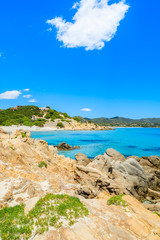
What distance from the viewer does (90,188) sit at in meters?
13.1

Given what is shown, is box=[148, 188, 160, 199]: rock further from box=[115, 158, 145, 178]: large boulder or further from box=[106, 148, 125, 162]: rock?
box=[106, 148, 125, 162]: rock

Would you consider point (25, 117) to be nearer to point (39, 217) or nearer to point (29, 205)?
point (29, 205)

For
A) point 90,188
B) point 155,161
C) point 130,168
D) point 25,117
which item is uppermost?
point 25,117

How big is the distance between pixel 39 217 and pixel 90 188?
726cm

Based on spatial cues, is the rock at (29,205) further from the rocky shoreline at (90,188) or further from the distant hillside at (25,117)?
the distant hillside at (25,117)

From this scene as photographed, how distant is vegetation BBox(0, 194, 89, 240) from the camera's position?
5965 mm

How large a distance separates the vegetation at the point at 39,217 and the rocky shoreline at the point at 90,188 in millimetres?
369

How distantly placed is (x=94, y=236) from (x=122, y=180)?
1207 centimetres

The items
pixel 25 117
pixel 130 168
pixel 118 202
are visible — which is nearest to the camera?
pixel 118 202

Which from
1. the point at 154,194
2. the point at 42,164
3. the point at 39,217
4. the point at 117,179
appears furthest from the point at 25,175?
the point at 154,194

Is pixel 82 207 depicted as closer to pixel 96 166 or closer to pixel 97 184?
pixel 97 184

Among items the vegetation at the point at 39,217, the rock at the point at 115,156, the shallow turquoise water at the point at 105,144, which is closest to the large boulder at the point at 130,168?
the rock at the point at 115,156

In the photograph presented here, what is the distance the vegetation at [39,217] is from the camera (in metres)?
5.96

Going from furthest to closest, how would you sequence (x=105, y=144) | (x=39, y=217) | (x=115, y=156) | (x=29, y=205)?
(x=105, y=144) → (x=115, y=156) → (x=29, y=205) → (x=39, y=217)
